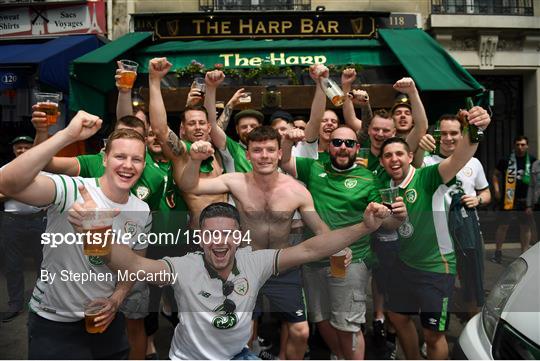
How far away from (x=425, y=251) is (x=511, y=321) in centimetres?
81

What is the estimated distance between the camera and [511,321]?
231 centimetres

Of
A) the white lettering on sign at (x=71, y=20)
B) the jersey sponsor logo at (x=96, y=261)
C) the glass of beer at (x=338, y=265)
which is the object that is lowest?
the glass of beer at (x=338, y=265)

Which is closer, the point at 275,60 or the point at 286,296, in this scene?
the point at 286,296

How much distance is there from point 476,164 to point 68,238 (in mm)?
3793

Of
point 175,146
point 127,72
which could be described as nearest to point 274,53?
point 127,72

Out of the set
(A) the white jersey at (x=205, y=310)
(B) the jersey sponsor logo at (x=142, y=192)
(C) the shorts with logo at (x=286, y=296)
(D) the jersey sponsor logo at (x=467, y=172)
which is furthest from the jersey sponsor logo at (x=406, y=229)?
(D) the jersey sponsor logo at (x=467, y=172)

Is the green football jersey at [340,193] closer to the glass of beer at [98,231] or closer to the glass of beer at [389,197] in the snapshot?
the glass of beer at [389,197]

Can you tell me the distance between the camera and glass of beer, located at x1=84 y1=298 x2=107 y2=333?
103 inches

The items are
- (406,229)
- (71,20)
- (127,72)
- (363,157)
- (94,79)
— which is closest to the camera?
(406,229)

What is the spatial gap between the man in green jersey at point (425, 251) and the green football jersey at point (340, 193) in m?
0.24

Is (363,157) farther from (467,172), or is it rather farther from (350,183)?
(467,172)

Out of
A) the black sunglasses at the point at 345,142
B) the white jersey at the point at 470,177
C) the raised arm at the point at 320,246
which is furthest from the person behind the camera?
the white jersey at the point at 470,177

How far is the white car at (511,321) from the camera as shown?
2186mm

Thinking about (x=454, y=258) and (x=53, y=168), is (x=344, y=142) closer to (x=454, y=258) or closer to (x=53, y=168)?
(x=454, y=258)
